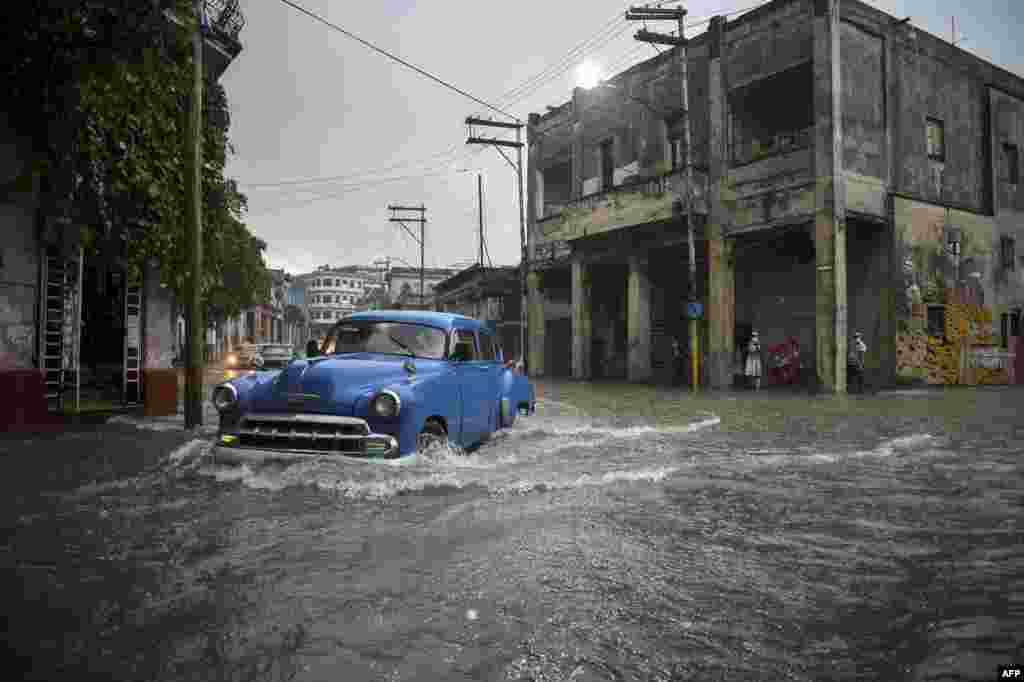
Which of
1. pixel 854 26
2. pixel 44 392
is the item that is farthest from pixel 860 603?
pixel 854 26

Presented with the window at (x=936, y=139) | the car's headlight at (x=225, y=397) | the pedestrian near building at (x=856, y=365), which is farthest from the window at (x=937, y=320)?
the car's headlight at (x=225, y=397)

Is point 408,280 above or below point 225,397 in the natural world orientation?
above

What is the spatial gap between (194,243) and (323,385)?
5.09 m

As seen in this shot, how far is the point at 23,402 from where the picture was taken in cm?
873

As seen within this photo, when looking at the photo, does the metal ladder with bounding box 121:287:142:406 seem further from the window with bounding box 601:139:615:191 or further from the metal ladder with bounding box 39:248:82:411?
the window with bounding box 601:139:615:191

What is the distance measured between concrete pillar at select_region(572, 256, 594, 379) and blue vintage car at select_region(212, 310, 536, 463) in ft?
66.7

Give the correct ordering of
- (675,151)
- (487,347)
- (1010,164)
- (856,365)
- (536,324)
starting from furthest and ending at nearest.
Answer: (536,324), (1010,164), (675,151), (856,365), (487,347)

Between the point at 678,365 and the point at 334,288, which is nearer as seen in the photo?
the point at 678,365

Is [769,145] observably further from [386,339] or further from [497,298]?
[497,298]

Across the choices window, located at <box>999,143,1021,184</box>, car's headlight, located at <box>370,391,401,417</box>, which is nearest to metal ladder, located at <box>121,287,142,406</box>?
car's headlight, located at <box>370,391,401,417</box>

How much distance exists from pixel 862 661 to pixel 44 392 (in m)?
10.3

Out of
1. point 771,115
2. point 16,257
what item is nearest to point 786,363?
point 771,115

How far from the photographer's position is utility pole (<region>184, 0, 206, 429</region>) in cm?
888

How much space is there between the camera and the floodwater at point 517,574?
7.14 ft
